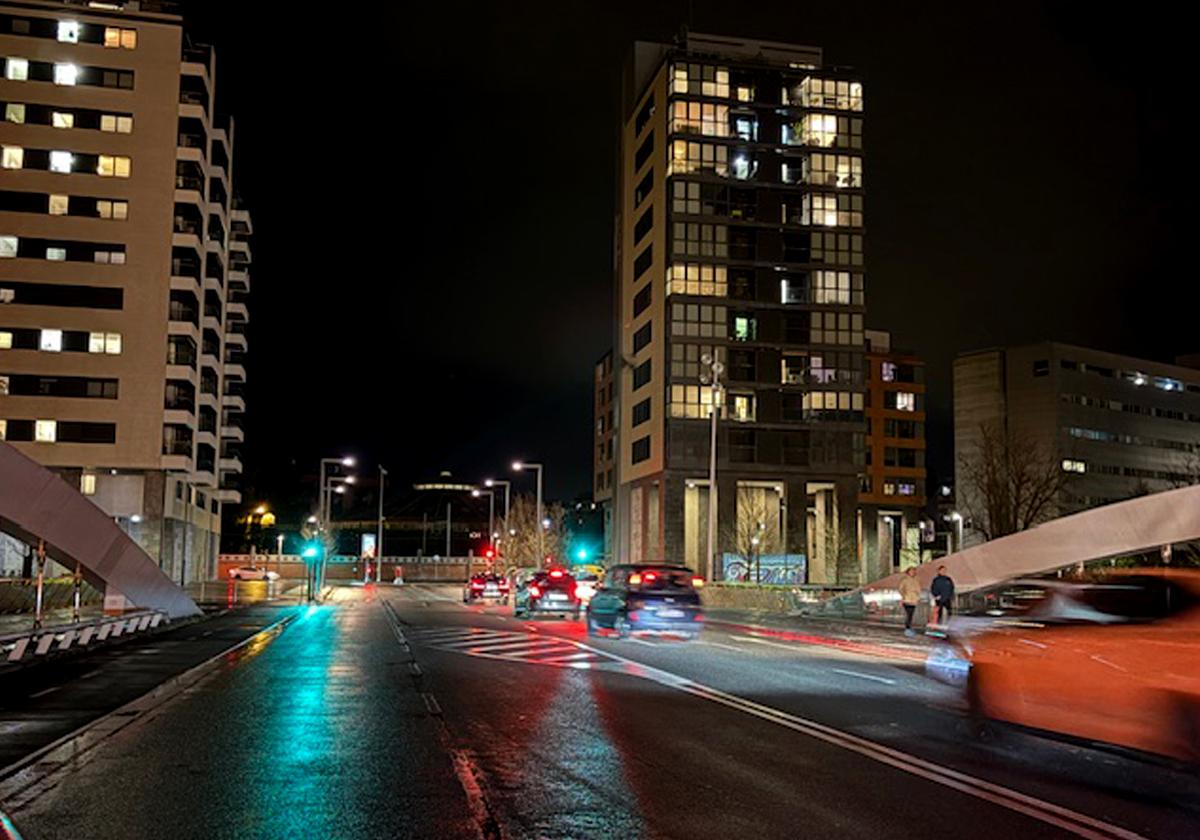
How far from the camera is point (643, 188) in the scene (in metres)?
92.9

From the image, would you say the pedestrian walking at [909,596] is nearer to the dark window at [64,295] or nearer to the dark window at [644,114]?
the dark window at [64,295]

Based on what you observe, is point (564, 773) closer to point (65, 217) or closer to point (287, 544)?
point (65, 217)

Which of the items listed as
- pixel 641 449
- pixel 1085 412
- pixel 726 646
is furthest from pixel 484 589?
pixel 1085 412

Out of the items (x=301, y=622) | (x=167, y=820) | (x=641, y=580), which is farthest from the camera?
(x=301, y=622)

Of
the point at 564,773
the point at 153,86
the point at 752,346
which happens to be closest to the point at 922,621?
the point at 564,773

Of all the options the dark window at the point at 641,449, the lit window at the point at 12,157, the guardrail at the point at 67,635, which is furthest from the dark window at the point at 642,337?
the guardrail at the point at 67,635

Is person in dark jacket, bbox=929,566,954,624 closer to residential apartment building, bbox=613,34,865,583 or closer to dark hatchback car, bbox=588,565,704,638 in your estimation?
dark hatchback car, bbox=588,565,704,638

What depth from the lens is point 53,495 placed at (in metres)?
23.4

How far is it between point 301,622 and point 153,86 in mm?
47444

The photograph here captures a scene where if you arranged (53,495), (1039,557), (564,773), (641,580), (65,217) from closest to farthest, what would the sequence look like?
(564,773), (53,495), (641,580), (1039,557), (65,217)

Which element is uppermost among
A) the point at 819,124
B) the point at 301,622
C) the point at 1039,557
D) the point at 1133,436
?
the point at 819,124

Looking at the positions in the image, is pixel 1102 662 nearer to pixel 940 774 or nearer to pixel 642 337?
pixel 940 774

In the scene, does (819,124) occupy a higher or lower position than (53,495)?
higher

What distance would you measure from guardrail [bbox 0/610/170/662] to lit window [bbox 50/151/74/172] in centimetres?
4847
